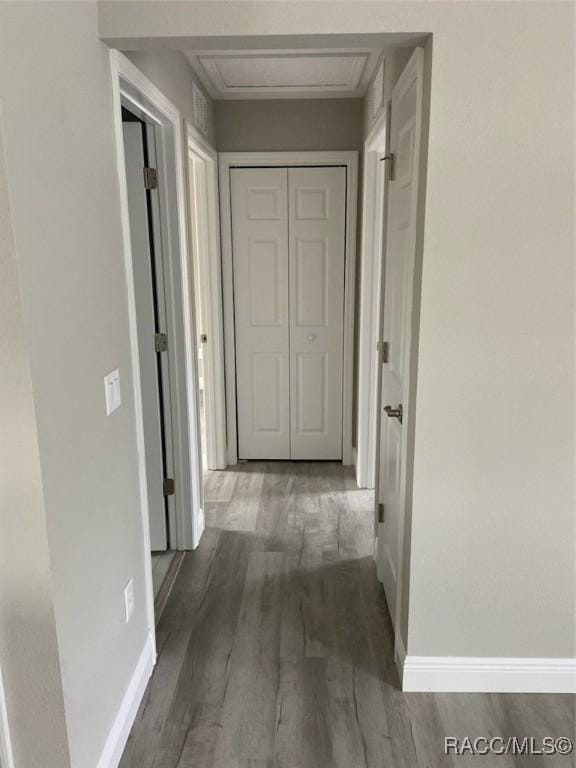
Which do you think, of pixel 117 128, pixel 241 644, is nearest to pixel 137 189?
pixel 117 128

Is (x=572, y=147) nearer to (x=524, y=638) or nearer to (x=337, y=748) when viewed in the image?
(x=524, y=638)

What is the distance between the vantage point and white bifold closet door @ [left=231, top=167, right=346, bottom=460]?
3.74m

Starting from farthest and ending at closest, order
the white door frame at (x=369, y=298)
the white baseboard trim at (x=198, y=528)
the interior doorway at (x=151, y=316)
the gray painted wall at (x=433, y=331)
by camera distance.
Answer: the white door frame at (x=369, y=298)
the white baseboard trim at (x=198, y=528)
the interior doorway at (x=151, y=316)
the gray painted wall at (x=433, y=331)

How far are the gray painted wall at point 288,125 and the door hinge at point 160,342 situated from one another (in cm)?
162

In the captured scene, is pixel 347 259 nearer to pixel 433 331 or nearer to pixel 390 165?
pixel 390 165

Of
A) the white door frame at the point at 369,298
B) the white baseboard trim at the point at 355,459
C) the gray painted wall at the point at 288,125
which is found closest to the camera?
the white door frame at the point at 369,298

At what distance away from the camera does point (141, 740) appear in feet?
6.01

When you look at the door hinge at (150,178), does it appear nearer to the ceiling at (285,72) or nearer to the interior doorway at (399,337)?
the ceiling at (285,72)

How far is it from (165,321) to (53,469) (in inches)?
56.6

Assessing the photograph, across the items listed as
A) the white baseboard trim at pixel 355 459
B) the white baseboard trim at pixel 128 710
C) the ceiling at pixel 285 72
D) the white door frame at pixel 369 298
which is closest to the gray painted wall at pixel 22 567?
the white baseboard trim at pixel 128 710

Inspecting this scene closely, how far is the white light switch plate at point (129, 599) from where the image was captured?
187 cm

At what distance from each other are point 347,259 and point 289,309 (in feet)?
1.67

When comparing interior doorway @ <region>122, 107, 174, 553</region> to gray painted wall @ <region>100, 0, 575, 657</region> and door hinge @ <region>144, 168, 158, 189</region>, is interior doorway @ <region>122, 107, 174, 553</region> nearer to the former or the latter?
door hinge @ <region>144, 168, 158, 189</region>

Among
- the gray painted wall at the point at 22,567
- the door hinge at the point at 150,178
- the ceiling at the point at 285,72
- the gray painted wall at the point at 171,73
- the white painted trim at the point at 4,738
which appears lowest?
the white painted trim at the point at 4,738
